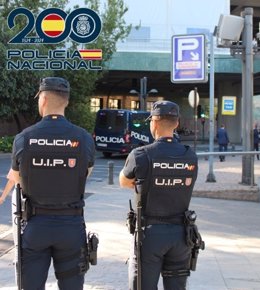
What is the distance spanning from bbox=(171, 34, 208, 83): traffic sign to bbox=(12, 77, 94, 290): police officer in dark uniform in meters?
10.2

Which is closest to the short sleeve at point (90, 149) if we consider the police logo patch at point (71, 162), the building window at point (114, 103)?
the police logo patch at point (71, 162)

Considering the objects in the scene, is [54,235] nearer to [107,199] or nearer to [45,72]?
[107,199]

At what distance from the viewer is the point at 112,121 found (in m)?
26.7

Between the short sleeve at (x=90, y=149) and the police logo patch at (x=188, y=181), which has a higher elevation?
the short sleeve at (x=90, y=149)

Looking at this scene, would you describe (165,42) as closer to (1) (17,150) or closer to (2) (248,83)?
(2) (248,83)

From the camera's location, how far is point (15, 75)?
1044 inches

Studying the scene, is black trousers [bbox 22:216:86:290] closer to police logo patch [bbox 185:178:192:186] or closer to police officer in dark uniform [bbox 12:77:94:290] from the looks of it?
police officer in dark uniform [bbox 12:77:94:290]

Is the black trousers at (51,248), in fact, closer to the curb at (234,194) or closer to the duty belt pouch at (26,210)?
the duty belt pouch at (26,210)

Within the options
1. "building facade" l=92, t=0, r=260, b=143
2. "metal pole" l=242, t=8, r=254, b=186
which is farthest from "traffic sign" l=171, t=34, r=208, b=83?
"building facade" l=92, t=0, r=260, b=143

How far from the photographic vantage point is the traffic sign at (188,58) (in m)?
13.5

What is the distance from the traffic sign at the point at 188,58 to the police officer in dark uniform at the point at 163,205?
988 centimetres

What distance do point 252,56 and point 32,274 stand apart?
1076 centimetres

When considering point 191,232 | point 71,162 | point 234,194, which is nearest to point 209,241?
point 191,232

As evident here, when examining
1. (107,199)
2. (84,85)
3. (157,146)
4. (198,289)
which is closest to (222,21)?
(107,199)
